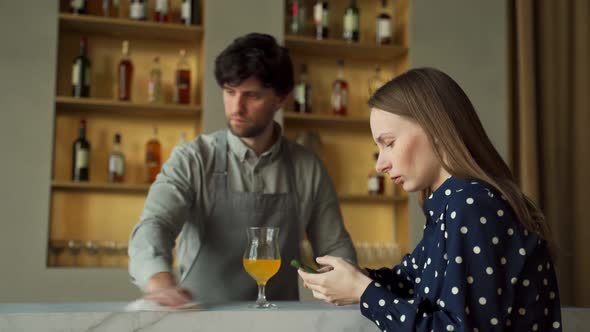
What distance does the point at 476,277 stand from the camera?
42.8 inches

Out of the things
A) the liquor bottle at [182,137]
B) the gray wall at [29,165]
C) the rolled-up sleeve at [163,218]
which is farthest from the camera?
the liquor bottle at [182,137]

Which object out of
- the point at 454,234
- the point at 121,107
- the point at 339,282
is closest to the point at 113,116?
the point at 121,107

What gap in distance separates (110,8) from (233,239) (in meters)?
1.74

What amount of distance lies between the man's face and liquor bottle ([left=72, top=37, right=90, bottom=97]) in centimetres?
133

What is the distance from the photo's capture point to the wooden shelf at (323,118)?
3.49 metres

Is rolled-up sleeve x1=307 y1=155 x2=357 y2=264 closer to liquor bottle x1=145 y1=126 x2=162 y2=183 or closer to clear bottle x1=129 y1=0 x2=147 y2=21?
liquor bottle x1=145 y1=126 x2=162 y2=183

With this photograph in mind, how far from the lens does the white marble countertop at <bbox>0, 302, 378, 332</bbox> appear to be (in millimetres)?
1282

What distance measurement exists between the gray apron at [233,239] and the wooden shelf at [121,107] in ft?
3.51

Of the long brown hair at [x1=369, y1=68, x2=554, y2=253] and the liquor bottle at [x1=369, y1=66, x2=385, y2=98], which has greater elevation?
the liquor bottle at [x1=369, y1=66, x2=385, y2=98]

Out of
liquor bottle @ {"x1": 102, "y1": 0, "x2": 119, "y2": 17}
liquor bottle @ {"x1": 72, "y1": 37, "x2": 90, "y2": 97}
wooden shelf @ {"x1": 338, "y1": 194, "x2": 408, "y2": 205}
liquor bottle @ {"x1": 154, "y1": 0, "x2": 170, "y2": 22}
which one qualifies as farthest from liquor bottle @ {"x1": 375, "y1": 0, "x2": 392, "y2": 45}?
liquor bottle @ {"x1": 72, "y1": 37, "x2": 90, "y2": 97}

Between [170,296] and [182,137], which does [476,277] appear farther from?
[182,137]

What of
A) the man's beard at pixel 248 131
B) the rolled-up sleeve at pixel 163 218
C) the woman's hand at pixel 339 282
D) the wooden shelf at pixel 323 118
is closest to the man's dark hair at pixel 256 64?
the man's beard at pixel 248 131

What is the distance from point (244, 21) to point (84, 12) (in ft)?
2.53

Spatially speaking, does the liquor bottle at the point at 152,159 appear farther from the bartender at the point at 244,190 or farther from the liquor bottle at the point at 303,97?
the bartender at the point at 244,190
